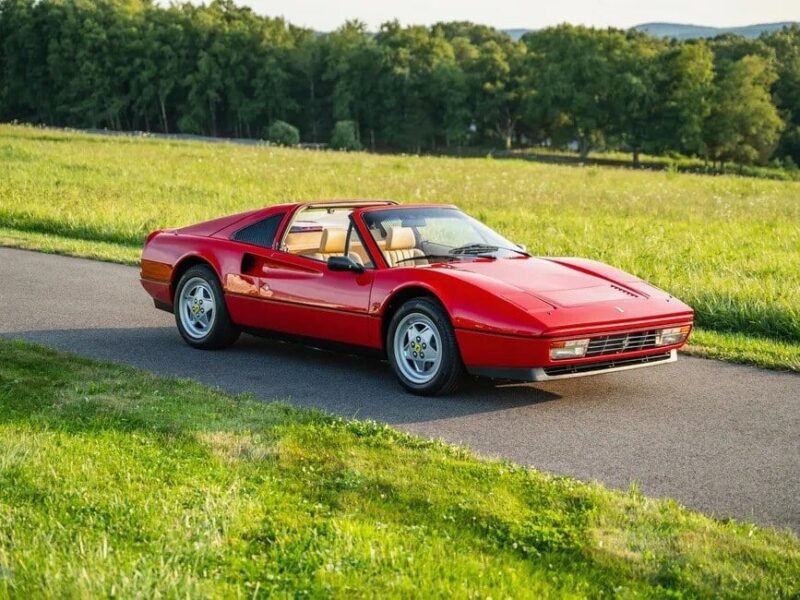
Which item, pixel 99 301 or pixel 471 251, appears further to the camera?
pixel 99 301

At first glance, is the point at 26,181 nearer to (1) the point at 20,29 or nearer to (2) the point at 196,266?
(2) the point at 196,266

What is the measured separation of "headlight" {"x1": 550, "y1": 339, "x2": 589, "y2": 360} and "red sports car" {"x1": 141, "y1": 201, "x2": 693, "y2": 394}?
0.04ft

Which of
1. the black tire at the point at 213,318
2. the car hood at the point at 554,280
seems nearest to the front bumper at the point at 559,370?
the car hood at the point at 554,280

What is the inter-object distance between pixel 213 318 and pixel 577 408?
331cm

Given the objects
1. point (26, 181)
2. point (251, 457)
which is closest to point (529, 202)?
point (26, 181)

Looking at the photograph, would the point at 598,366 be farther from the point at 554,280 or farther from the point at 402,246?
the point at 402,246

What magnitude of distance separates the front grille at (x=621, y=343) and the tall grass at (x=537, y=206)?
3.28 metres

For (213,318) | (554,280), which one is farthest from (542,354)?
(213,318)

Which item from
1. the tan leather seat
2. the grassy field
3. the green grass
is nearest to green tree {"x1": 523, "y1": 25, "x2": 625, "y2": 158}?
the grassy field

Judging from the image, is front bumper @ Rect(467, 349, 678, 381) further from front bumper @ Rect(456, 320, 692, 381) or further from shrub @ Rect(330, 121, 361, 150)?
shrub @ Rect(330, 121, 361, 150)

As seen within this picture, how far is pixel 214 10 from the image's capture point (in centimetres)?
13775

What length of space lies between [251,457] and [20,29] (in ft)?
423

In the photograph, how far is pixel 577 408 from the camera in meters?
7.14

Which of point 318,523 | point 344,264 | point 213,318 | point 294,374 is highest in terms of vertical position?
point 344,264
